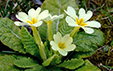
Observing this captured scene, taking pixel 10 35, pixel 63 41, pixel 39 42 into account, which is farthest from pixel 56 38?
pixel 10 35

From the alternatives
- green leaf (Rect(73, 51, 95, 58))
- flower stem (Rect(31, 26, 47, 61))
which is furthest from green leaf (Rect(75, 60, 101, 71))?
flower stem (Rect(31, 26, 47, 61))

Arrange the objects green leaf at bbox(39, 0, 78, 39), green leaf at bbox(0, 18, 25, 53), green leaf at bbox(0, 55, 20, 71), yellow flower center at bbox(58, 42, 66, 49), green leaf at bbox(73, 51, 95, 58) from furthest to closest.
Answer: green leaf at bbox(39, 0, 78, 39) → green leaf at bbox(73, 51, 95, 58) → green leaf at bbox(0, 18, 25, 53) → yellow flower center at bbox(58, 42, 66, 49) → green leaf at bbox(0, 55, 20, 71)

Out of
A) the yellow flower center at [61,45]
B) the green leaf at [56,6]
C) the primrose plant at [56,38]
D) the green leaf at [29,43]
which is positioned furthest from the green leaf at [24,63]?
the green leaf at [56,6]

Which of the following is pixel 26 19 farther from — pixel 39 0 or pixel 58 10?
pixel 39 0

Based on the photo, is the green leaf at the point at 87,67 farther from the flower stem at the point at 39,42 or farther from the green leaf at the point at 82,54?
the flower stem at the point at 39,42

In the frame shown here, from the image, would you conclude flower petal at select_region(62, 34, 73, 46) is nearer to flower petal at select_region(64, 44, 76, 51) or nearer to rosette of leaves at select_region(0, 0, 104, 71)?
flower petal at select_region(64, 44, 76, 51)

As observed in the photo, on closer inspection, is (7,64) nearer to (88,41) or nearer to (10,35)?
(10,35)
